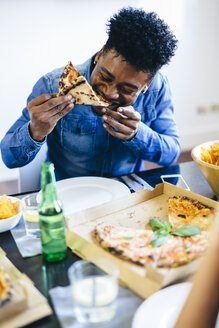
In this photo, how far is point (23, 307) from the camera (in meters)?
0.73

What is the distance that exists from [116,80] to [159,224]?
726mm

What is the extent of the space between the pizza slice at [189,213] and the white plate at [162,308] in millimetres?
270

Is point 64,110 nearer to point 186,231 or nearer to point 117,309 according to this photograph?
point 186,231

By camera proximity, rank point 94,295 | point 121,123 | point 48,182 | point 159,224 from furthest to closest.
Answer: point 121,123, point 159,224, point 48,182, point 94,295

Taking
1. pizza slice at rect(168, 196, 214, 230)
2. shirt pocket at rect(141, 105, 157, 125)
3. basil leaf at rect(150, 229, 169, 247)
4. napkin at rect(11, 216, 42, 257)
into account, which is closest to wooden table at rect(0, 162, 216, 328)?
napkin at rect(11, 216, 42, 257)

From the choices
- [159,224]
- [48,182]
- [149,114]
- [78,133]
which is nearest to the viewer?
[48,182]

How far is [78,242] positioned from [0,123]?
282 cm

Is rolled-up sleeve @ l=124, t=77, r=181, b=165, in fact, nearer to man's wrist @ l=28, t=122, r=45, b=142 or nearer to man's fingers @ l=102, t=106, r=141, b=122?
man's fingers @ l=102, t=106, r=141, b=122

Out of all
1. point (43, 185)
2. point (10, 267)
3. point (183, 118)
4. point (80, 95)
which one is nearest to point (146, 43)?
point (80, 95)

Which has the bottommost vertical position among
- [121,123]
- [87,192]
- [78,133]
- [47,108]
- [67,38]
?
[87,192]

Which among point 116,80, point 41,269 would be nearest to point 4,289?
point 41,269

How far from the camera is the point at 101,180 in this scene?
4.87 ft

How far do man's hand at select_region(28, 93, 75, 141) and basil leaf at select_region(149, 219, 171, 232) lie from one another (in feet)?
1.93

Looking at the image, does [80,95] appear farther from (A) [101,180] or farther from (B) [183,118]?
(B) [183,118]
